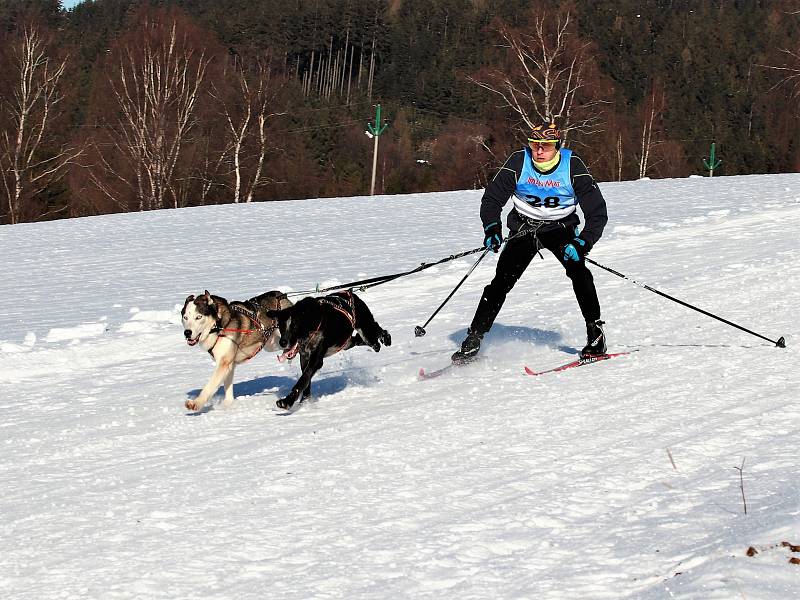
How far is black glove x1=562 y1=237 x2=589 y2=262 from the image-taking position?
676 centimetres

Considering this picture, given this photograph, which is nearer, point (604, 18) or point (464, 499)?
point (464, 499)

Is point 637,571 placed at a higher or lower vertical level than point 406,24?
lower

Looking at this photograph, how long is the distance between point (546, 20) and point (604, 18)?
6707cm

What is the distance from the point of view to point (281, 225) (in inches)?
719

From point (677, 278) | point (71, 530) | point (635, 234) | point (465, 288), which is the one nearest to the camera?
point (71, 530)

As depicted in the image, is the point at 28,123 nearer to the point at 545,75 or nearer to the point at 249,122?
the point at 249,122

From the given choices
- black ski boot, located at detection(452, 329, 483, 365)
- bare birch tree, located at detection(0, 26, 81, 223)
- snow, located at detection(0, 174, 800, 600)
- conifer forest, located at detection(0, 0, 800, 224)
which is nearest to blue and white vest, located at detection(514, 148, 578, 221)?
black ski boot, located at detection(452, 329, 483, 365)

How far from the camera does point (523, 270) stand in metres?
7.00

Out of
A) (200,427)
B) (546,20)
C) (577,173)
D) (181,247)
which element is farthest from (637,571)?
(546,20)

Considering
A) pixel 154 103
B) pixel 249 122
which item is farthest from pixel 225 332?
pixel 249 122

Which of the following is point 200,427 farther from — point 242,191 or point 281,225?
point 242,191

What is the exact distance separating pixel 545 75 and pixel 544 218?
28481 mm

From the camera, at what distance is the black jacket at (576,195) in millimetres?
6754

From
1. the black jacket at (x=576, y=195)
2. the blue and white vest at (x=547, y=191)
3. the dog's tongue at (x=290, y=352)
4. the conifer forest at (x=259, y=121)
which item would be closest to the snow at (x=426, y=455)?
the dog's tongue at (x=290, y=352)
